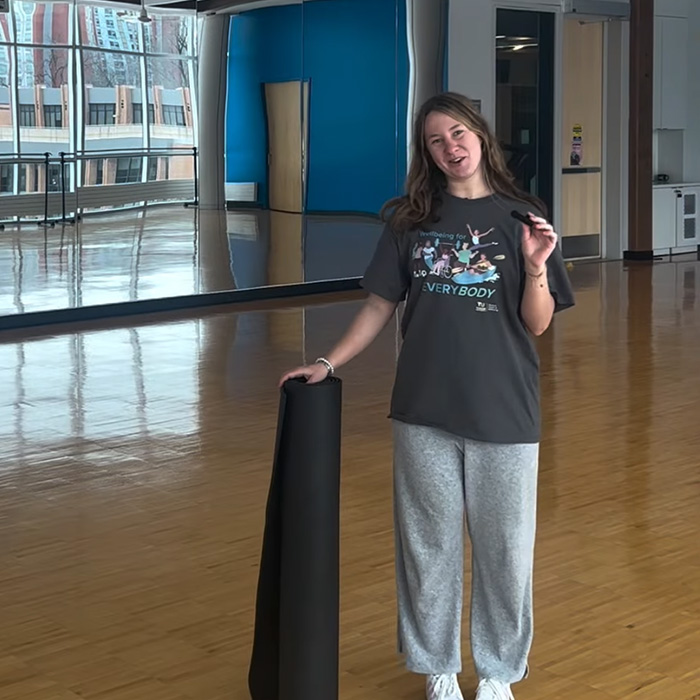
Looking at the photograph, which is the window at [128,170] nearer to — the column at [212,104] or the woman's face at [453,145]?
the column at [212,104]

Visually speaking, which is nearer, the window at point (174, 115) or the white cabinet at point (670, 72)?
the window at point (174, 115)

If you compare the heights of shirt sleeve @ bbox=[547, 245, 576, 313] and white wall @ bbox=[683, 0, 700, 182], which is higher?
white wall @ bbox=[683, 0, 700, 182]

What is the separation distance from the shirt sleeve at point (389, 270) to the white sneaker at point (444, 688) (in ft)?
2.89

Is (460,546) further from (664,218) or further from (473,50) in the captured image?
(664,218)

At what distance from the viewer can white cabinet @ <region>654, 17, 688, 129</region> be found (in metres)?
15.0

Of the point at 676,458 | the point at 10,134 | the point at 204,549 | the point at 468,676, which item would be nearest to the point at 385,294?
the point at 468,676

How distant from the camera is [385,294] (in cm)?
305

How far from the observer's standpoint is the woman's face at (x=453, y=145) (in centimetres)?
285

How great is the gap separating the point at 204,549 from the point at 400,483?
158cm

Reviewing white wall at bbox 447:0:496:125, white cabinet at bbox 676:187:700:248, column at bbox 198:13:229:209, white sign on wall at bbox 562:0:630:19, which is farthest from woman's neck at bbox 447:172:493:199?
white cabinet at bbox 676:187:700:248

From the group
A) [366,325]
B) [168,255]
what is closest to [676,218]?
[168,255]

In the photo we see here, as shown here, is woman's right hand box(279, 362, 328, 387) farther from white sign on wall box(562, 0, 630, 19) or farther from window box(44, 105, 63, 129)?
white sign on wall box(562, 0, 630, 19)

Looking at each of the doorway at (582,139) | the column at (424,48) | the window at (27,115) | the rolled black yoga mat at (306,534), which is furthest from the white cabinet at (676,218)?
the rolled black yoga mat at (306,534)

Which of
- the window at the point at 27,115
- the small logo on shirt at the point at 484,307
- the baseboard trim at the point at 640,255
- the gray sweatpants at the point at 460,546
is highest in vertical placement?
the window at the point at 27,115
